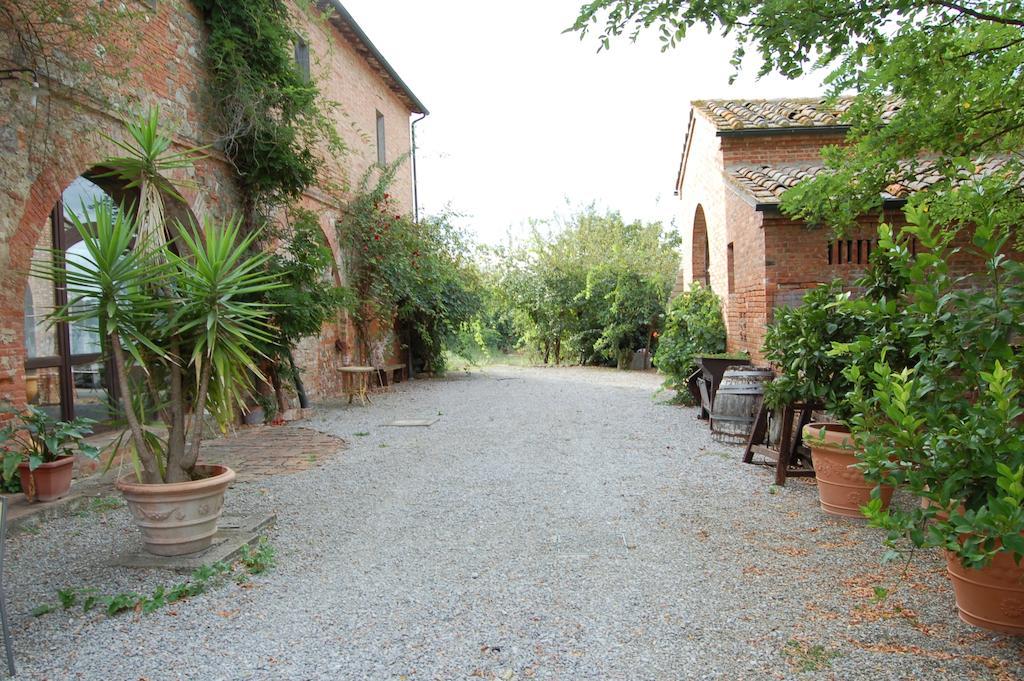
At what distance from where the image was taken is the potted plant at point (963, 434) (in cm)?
249

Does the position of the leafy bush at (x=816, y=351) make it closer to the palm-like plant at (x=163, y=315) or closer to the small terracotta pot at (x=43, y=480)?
the palm-like plant at (x=163, y=315)

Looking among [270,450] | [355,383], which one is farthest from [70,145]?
[355,383]

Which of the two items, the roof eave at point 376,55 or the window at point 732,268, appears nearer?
the window at point 732,268

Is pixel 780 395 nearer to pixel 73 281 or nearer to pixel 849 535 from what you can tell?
pixel 849 535

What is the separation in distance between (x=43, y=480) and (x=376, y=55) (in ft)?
36.7

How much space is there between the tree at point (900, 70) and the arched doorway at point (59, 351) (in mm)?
5288

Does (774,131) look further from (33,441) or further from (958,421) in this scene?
(33,441)

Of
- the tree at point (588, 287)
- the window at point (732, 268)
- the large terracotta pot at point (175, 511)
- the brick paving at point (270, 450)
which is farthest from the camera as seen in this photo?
the tree at point (588, 287)

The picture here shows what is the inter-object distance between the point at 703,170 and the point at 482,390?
6.03m

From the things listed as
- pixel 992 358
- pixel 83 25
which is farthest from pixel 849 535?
pixel 83 25

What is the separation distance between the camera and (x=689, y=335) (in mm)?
11180

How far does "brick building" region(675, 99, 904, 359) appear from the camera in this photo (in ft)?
26.3

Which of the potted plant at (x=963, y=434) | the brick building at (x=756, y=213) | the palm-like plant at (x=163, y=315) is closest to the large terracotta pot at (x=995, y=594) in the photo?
the potted plant at (x=963, y=434)

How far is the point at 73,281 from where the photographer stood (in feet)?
12.0
